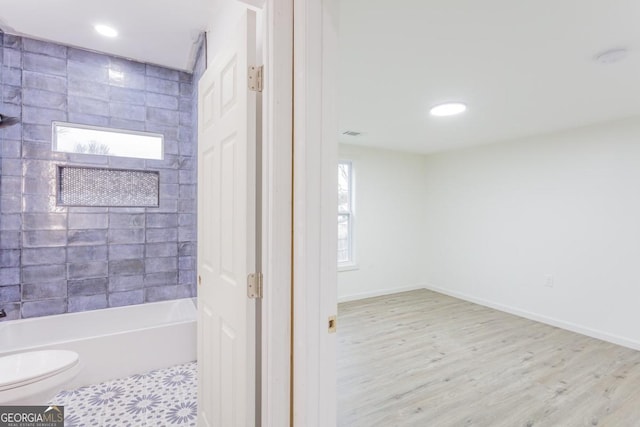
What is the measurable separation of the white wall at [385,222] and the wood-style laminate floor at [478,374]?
99 cm

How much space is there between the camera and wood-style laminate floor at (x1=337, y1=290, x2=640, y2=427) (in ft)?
6.67

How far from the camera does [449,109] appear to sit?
288 cm

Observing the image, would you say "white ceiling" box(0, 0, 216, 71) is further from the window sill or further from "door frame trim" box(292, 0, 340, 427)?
the window sill

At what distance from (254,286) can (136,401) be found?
1678 millimetres

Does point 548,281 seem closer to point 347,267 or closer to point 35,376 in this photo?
point 347,267

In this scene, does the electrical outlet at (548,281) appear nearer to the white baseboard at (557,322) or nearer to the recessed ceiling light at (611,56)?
the white baseboard at (557,322)

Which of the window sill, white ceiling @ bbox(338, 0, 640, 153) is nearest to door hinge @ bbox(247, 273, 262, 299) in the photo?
white ceiling @ bbox(338, 0, 640, 153)

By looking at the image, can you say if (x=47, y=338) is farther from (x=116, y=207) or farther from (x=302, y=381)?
(x=302, y=381)

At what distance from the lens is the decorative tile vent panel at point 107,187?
2781mm

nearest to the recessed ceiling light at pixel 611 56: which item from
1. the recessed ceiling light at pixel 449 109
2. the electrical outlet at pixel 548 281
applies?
the recessed ceiling light at pixel 449 109

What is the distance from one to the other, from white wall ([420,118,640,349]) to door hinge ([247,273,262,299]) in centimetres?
382

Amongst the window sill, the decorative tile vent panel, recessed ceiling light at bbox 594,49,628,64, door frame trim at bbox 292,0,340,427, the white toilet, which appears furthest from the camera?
the window sill

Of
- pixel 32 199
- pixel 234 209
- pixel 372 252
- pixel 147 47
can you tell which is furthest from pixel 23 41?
pixel 372 252

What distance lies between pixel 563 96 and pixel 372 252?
3.00 m
